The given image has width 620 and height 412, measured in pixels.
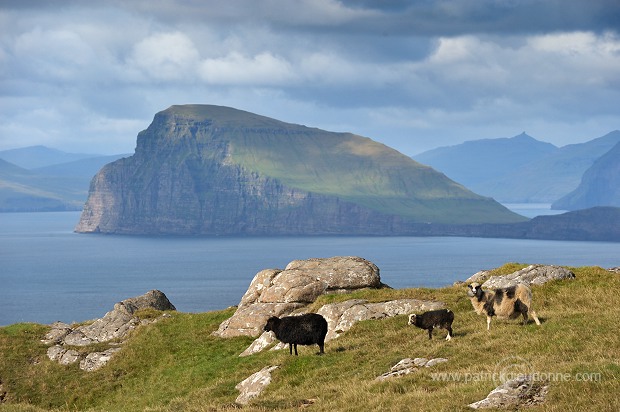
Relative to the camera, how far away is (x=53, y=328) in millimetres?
51281

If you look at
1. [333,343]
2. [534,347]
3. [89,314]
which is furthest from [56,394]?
[89,314]

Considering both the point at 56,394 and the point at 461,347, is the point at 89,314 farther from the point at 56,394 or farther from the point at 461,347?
the point at 461,347

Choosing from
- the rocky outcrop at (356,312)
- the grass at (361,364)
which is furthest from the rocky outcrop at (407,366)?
the rocky outcrop at (356,312)

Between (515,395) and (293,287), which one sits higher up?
(293,287)

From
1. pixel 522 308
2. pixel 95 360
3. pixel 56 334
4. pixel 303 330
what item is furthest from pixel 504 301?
pixel 56 334

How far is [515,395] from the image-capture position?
19344 mm

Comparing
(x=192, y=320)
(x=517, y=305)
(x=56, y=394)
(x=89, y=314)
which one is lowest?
(x=89, y=314)

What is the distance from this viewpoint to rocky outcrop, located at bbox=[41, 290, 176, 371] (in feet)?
149

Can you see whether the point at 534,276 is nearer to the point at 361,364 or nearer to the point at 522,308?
the point at 522,308

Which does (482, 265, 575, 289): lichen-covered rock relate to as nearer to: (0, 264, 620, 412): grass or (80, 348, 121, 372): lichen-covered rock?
(0, 264, 620, 412): grass

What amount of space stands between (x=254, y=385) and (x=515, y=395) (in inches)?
443

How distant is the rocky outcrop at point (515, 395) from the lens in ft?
62.6

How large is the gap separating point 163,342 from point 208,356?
17.8 ft

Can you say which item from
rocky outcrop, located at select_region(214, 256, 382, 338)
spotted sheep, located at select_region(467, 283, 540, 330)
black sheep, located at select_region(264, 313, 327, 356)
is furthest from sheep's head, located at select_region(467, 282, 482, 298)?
rocky outcrop, located at select_region(214, 256, 382, 338)
